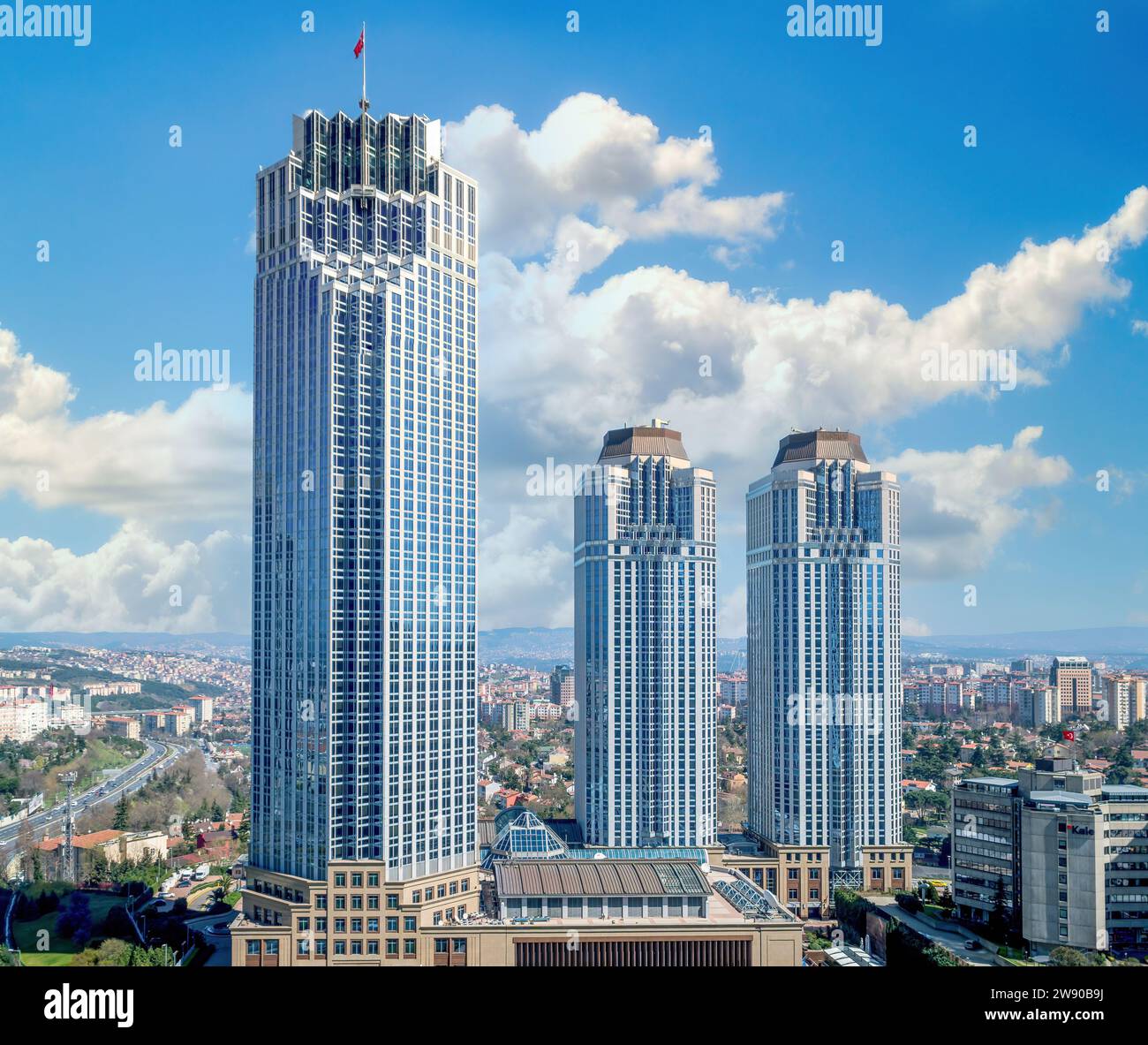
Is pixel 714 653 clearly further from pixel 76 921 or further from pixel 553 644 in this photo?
pixel 553 644

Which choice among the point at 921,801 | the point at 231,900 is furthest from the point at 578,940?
the point at 921,801

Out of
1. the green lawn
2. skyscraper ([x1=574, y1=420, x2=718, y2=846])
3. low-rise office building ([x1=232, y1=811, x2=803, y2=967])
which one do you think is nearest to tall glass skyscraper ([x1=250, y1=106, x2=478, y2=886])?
low-rise office building ([x1=232, y1=811, x2=803, y2=967])

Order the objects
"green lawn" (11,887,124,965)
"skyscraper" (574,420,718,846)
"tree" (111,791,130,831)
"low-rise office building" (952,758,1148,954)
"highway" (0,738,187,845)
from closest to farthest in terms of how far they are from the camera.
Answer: "low-rise office building" (952,758,1148,954) < "green lawn" (11,887,124,965) < "skyscraper" (574,420,718,846) < "tree" (111,791,130,831) < "highway" (0,738,187,845)

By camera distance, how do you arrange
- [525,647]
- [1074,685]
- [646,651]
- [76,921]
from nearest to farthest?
1. [76,921]
2. [646,651]
3. [1074,685]
4. [525,647]

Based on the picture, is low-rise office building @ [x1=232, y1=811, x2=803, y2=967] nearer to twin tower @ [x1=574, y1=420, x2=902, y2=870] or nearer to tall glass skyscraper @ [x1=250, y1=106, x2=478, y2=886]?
tall glass skyscraper @ [x1=250, y1=106, x2=478, y2=886]

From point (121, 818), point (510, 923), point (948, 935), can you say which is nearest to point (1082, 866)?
point (948, 935)

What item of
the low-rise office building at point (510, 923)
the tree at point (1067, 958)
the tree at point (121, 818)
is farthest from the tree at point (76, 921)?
the tree at point (1067, 958)
